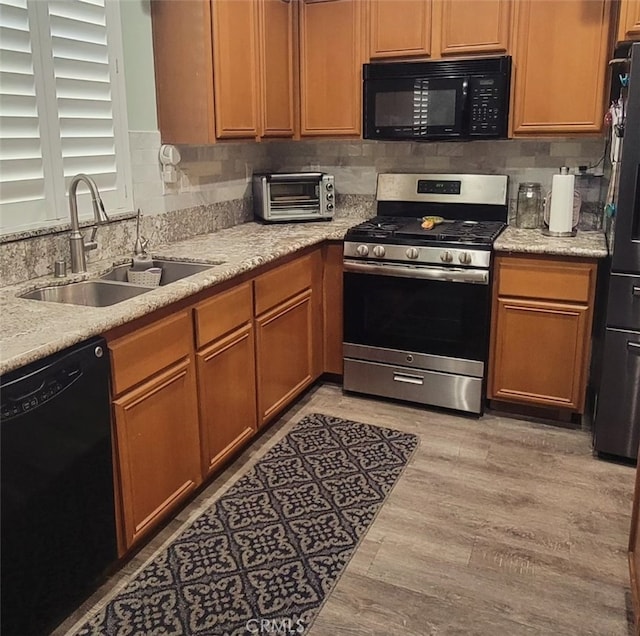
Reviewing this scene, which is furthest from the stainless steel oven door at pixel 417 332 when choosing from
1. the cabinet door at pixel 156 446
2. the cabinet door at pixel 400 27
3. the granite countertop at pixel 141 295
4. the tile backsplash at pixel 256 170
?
the cabinet door at pixel 156 446

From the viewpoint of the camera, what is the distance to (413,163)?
375 centimetres

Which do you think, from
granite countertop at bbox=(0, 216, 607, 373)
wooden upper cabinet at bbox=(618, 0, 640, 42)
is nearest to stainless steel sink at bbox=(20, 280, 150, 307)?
granite countertop at bbox=(0, 216, 607, 373)

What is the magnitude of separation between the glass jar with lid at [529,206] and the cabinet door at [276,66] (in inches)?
52.6

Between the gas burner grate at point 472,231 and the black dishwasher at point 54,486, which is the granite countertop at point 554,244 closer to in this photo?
the gas burner grate at point 472,231

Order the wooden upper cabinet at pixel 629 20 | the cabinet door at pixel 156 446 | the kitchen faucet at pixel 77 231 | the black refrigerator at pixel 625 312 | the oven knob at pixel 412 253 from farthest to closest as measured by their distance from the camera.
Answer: the oven knob at pixel 412 253, the wooden upper cabinet at pixel 629 20, the black refrigerator at pixel 625 312, the kitchen faucet at pixel 77 231, the cabinet door at pixel 156 446

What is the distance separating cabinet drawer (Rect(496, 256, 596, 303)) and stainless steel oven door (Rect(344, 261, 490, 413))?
109mm

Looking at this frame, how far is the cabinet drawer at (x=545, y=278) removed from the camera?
2.92 metres

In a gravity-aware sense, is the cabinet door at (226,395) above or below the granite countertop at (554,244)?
below

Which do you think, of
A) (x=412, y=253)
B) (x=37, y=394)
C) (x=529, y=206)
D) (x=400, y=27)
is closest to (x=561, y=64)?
(x=529, y=206)

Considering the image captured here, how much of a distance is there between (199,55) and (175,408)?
1604mm

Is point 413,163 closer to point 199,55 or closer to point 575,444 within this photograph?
point 199,55

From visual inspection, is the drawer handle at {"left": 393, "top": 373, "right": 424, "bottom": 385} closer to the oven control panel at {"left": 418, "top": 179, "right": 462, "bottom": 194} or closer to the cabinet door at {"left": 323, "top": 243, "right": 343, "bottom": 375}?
the cabinet door at {"left": 323, "top": 243, "right": 343, "bottom": 375}

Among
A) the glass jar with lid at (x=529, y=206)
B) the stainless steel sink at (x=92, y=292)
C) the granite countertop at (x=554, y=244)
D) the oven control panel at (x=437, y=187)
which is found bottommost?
the stainless steel sink at (x=92, y=292)

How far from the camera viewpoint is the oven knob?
3.15m
